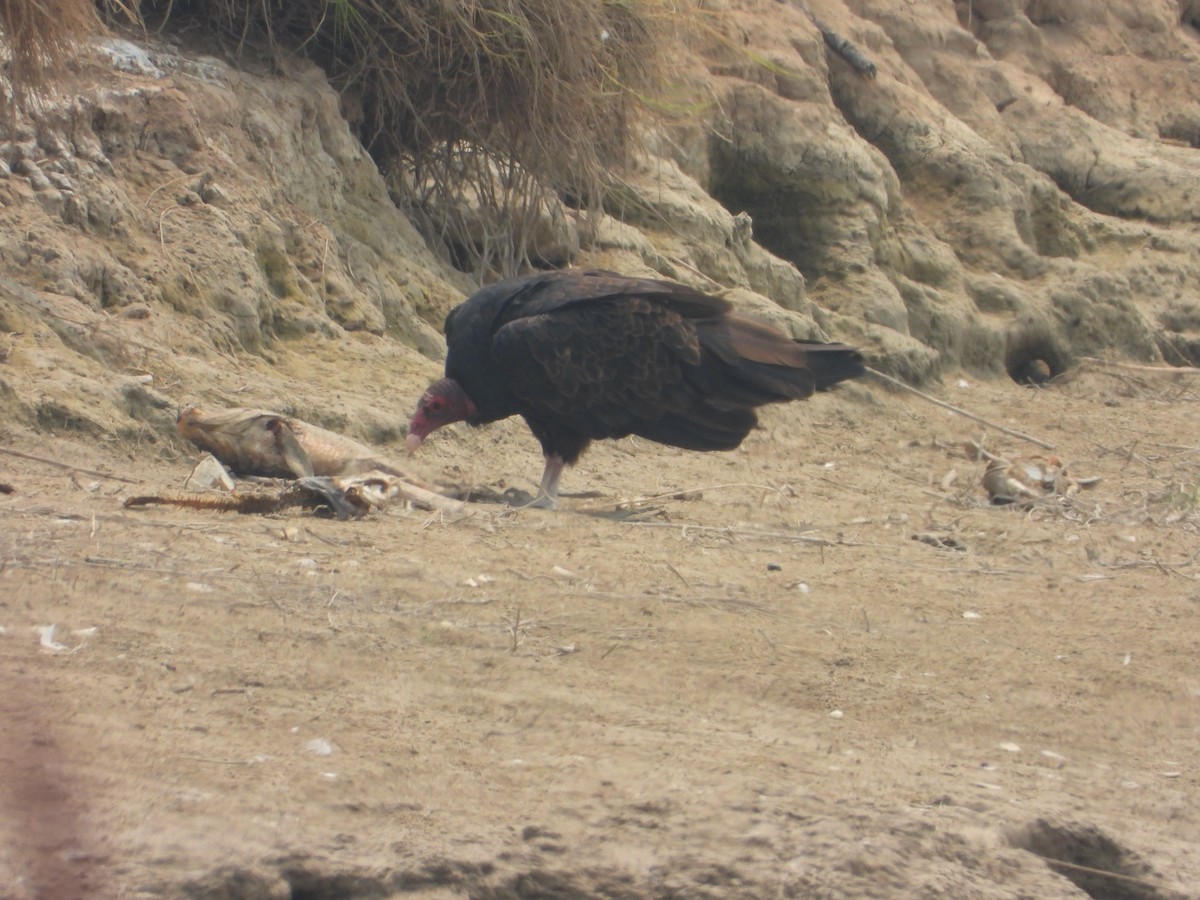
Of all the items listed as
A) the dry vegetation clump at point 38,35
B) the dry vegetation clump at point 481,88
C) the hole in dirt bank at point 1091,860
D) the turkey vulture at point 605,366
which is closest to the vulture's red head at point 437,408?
the turkey vulture at point 605,366

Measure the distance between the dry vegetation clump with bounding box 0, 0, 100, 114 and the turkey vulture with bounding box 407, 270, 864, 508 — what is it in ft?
5.16

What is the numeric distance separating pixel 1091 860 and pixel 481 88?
15.7 ft

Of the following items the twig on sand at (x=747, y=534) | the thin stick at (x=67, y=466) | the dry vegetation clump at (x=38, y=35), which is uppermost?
the dry vegetation clump at (x=38, y=35)

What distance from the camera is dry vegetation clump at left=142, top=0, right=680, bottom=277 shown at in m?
6.07

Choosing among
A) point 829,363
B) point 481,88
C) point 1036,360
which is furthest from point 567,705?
point 1036,360

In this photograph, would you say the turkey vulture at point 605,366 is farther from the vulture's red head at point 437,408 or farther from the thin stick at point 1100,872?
the thin stick at point 1100,872

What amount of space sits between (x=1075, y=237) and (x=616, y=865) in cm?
866

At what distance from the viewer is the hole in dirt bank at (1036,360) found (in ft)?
29.7

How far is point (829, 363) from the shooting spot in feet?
17.1

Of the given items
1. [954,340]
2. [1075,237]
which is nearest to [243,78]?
[954,340]

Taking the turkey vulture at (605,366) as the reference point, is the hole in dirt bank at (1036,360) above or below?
below

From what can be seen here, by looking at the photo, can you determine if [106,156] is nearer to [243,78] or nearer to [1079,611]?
[243,78]

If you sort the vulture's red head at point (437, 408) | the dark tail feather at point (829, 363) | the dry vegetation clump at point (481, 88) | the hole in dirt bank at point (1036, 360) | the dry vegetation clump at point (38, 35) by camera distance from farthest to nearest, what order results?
1. the hole in dirt bank at point (1036, 360)
2. the dry vegetation clump at point (481, 88)
3. the dark tail feather at point (829, 363)
4. the vulture's red head at point (437, 408)
5. the dry vegetation clump at point (38, 35)

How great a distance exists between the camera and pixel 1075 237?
966 centimetres
